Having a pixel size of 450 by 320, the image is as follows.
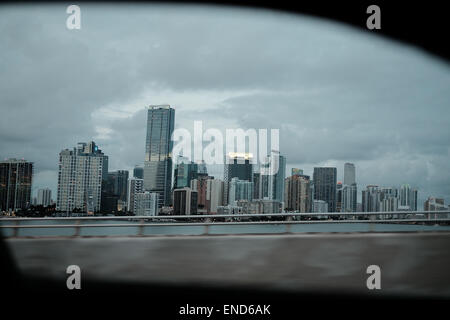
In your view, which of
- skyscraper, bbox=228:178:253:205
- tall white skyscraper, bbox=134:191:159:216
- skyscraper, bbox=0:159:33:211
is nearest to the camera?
skyscraper, bbox=0:159:33:211

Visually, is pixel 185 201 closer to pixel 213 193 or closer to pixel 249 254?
pixel 213 193

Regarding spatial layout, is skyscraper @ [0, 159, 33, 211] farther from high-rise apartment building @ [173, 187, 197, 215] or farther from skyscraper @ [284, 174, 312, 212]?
skyscraper @ [284, 174, 312, 212]

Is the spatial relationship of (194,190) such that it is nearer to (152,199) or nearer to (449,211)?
(152,199)

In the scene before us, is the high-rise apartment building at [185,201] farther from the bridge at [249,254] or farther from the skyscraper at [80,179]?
the bridge at [249,254]

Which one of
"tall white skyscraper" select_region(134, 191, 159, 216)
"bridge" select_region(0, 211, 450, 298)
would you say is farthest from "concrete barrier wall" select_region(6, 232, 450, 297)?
"tall white skyscraper" select_region(134, 191, 159, 216)

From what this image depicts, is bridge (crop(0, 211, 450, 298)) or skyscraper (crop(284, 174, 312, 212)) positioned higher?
skyscraper (crop(284, 174, 312, 212))

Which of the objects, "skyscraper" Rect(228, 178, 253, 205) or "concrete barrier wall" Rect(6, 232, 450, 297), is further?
"skyscraper" Rect(228, 178, 253, 205)

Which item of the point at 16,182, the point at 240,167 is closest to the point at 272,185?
the point at 240,167
